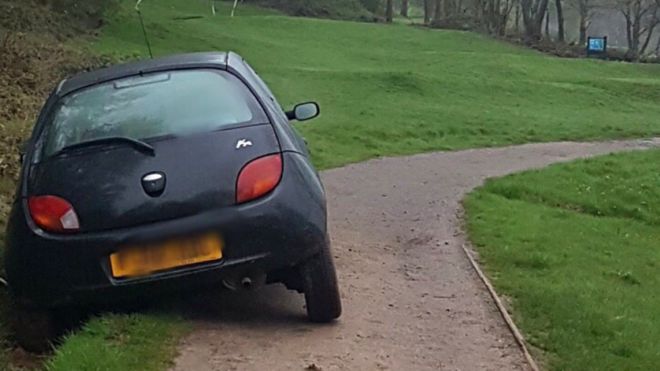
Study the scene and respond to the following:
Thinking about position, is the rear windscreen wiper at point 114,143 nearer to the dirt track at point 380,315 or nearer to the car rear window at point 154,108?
the car rear window at point 154,108

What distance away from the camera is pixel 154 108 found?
6.33m

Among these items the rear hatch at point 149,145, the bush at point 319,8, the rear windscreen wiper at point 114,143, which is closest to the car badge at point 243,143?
the rear hatch at point 149,145

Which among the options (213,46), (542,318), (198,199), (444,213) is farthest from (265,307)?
(213,46)

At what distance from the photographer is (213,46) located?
114 feet

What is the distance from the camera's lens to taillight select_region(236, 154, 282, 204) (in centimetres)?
573

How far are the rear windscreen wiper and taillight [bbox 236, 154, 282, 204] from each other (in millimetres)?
522

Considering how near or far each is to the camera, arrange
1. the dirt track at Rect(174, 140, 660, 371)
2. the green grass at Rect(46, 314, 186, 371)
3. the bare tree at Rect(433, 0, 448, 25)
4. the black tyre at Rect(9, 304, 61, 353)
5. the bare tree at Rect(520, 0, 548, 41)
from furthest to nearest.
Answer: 1. the bare tree at Rect(433, 0, 448, 25)
2. the bare tree at Rect(520, 0, 548, 41)
3. the black tyre at Rect(9, 304, 61, 353)
4. the dirt track at Rect(174, 140, 660, 371)
5. the green grass at Rect(46, 314, 186, 371)

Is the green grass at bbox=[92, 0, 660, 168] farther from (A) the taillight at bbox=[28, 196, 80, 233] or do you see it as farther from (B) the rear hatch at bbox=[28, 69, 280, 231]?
(A) the taillight at bbox=[28, 196, 80, 233]

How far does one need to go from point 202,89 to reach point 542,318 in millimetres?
2761

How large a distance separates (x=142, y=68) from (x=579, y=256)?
4.89 m

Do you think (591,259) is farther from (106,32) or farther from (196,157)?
(106,32)

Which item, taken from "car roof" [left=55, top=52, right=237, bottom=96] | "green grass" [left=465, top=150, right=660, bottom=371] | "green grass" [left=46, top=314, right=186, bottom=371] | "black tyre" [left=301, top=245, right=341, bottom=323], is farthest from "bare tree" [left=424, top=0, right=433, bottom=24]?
"green grass" [left=46, top=314, right=186, bottom=371]

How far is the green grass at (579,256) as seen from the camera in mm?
6781

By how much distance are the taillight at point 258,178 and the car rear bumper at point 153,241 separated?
40mm
